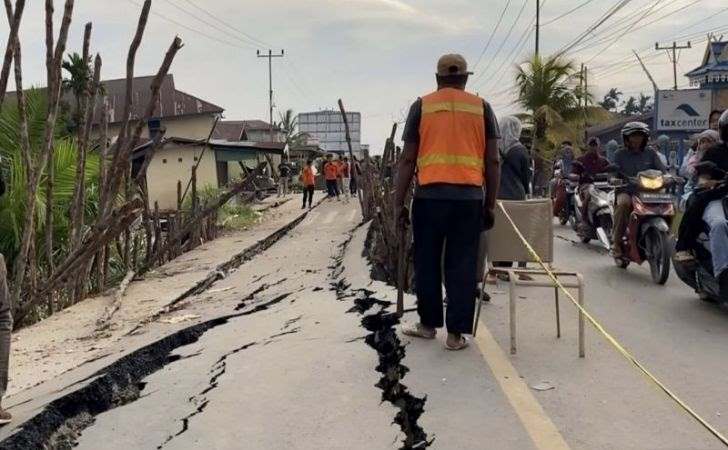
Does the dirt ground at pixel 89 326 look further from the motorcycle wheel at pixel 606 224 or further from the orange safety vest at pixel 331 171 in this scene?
the orange safety vest at pixel 331 171

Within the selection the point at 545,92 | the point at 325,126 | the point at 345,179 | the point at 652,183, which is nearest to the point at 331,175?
the point at 345,179

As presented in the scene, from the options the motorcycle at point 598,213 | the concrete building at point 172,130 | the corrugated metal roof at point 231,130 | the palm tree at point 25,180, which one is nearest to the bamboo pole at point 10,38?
the palm tree at point 25,180

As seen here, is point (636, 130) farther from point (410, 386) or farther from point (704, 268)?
point (410, 386)

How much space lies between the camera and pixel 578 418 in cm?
350

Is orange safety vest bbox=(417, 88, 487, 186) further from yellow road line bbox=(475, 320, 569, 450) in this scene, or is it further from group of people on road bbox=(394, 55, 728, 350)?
yellow road line bbox=(475, 320, 569, 450)

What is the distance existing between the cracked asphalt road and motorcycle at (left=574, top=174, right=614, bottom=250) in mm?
3059

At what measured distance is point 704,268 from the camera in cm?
617

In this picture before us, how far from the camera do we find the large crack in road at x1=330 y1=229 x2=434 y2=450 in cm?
343

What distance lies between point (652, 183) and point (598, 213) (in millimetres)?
2095

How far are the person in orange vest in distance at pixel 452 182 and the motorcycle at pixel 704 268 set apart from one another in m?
2.53

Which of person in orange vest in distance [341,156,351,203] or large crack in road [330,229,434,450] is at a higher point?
person in orange vest in distance [341,156,351,203]

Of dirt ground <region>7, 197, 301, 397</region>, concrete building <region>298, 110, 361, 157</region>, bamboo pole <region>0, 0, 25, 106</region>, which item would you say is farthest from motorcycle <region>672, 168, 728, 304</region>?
concrete building <region>298, 110, 361, 157</region>

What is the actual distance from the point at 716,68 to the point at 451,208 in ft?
70.2

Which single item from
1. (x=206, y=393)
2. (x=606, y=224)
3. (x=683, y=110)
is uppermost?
(x=683, y=110)
